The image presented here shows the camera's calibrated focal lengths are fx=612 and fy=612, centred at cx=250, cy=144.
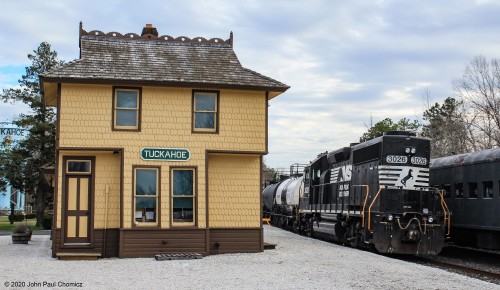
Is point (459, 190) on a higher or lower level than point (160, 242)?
higher

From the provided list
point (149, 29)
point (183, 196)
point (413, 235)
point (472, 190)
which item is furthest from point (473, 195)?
point (149, 29)

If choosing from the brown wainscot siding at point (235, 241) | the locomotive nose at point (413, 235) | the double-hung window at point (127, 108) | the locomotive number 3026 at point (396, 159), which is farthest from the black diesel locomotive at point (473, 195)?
the double-hung window at point (127, 108)

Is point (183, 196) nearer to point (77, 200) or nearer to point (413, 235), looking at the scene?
point (77, 200)

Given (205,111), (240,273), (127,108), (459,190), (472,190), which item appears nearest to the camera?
(240,273)

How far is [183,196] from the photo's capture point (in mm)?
20047

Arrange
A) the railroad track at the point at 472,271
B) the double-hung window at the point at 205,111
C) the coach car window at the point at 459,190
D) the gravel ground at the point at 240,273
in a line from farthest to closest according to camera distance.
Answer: the coach car window at the point at 459,190 < the double-hung window at the point at 205,111 < the railroad track at the point at 472,271 < the gravel ground at the point at 240,273

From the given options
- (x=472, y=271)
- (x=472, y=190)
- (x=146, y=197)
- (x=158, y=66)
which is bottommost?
(x=472, y=271)

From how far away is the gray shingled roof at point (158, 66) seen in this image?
65.0 ft

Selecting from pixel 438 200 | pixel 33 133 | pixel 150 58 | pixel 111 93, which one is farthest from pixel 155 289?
pixel 33 133

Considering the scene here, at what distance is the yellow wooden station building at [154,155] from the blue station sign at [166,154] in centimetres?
3

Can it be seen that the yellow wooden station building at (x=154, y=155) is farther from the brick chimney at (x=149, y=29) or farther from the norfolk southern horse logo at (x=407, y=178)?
the norfolk southern horse logo at (x=407, y=178)

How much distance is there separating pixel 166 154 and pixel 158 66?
3.13 meters

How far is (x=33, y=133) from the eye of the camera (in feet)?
153

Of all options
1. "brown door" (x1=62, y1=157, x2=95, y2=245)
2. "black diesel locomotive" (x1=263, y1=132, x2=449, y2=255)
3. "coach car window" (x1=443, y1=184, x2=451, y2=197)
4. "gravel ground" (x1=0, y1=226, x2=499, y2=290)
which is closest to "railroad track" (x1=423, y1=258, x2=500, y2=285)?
"black diesel locomotive" (x1=263, y1=132, x2=449, y2=255)
